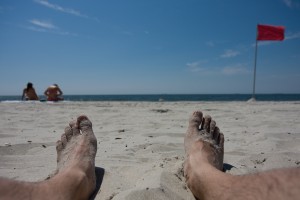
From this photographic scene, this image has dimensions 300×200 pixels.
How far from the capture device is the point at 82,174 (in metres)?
1.45

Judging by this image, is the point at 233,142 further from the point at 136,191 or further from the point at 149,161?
the point at 136,191

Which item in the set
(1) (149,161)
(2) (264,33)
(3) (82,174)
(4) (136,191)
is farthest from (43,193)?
(2) (264,33)

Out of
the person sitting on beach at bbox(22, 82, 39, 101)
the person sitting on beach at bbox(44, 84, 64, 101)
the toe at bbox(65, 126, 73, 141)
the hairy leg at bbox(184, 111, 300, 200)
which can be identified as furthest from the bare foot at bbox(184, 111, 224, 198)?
the person sitting on beach at bbox(22, 82, 39, 101)

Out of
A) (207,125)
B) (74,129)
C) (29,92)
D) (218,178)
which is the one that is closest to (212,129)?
(207,125)

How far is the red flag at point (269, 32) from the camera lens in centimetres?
1264

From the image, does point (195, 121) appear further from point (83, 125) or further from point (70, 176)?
point (70, 176)

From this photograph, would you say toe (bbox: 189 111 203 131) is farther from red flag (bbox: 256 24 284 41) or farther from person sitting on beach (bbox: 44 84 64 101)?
red flag (bbox: 256 24 284 41)

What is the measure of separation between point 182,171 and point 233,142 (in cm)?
112

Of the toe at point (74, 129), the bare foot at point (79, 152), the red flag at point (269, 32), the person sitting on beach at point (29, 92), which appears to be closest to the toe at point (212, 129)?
the bare foot at point (79, 152)

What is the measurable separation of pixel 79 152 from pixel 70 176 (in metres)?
0.40

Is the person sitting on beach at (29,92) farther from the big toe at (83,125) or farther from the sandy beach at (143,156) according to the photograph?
the big toe at (83,125)

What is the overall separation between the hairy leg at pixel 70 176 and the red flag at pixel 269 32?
39.7 ft

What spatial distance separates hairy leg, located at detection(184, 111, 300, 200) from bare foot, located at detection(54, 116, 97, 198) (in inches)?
21.4

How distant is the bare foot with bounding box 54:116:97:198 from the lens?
4.89 feet
